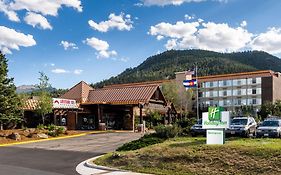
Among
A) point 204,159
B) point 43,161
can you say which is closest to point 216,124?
point 204,159

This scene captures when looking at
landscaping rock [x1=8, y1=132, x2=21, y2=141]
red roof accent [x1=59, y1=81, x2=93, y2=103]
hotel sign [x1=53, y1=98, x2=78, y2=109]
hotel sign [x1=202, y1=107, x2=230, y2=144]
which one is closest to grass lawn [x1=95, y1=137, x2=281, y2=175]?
hotel sign [x1=202, y1=107, x2=230, y2=144]

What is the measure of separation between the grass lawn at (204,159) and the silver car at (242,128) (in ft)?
26.7

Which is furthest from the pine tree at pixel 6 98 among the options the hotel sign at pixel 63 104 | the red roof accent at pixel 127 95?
the red roof accent at pixel 127 95

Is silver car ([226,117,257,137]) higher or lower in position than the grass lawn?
higher

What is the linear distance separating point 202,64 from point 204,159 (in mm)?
160146

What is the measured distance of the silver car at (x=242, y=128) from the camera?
22.7 meters

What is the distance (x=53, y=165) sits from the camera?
16391 millimetres

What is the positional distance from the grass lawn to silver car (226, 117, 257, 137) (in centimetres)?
814

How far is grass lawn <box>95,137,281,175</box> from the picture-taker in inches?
492

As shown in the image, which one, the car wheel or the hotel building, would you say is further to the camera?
the hotel building

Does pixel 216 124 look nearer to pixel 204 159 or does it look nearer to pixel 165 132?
pixel 204 159

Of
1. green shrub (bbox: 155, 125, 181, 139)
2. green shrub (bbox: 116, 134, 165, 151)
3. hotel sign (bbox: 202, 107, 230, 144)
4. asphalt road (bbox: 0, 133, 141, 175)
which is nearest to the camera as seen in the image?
asphalt road (bbox: 0, 133, 141, 175)

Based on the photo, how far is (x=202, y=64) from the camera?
171 m

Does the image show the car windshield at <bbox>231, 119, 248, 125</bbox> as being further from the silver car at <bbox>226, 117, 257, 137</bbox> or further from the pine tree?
the pine tree
